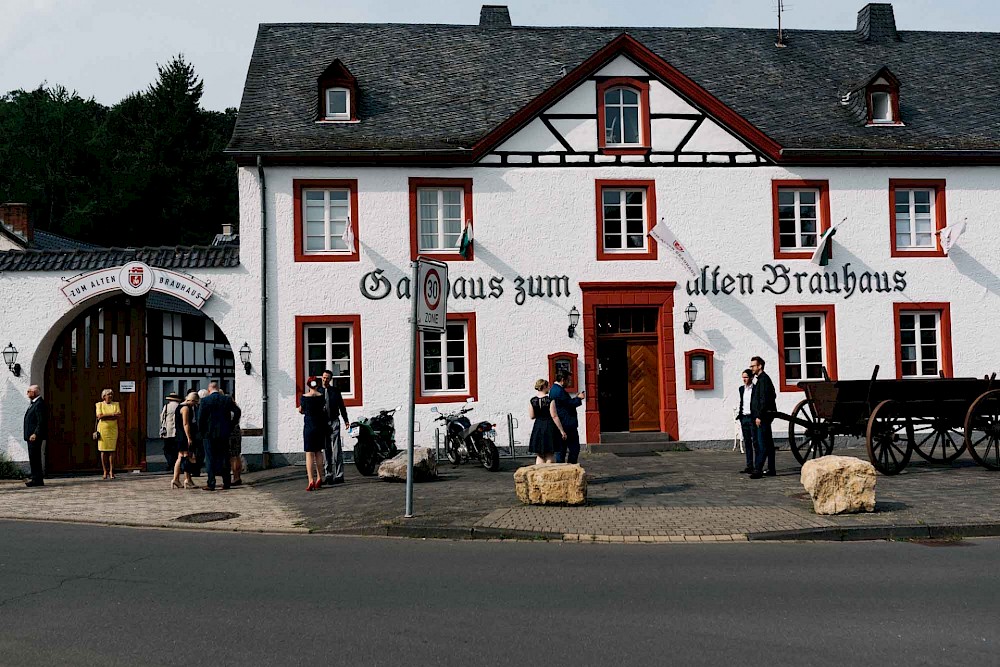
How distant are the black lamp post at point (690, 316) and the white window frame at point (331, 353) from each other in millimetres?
6722

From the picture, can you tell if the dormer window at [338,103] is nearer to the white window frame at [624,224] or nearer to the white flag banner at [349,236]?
the white flag banner at [349,236]

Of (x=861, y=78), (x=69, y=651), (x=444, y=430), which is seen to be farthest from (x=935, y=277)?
(x=69, y=651)

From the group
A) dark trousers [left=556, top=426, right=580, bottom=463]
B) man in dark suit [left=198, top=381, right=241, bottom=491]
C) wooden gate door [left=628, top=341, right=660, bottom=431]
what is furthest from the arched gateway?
wooden gate door [left=628, top=341, right=660, bottom=431]

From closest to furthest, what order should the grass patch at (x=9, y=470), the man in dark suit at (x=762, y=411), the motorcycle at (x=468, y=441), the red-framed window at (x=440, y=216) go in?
1. the man in dark suit at (x=762, y=411)
2. the motorcycle at (x=468, y=441)
3. the grass patch at (x=9, y=470)
4. the red-framed window at (x=440, y=216)

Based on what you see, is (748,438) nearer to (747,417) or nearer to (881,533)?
(747,417)

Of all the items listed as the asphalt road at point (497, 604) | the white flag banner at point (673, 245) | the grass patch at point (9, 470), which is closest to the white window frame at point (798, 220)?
the white flag banner at point (673, 245)

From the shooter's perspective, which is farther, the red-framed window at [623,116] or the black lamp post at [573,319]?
the red-framed window at [623,116]

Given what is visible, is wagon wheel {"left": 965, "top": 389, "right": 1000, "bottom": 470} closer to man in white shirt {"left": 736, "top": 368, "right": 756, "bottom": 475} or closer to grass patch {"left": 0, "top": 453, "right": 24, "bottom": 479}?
man in white shirt {"left": 736, "top": 368, "right": 756, "bottom": 475}

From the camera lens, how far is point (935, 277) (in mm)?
20359

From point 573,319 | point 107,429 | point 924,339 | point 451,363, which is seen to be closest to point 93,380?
point 107,429

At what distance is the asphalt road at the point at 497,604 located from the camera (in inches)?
221

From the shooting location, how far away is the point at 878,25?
83.6ft

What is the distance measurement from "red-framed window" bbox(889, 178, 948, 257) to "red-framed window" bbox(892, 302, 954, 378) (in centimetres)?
126

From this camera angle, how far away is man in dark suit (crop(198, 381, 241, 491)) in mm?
14938
